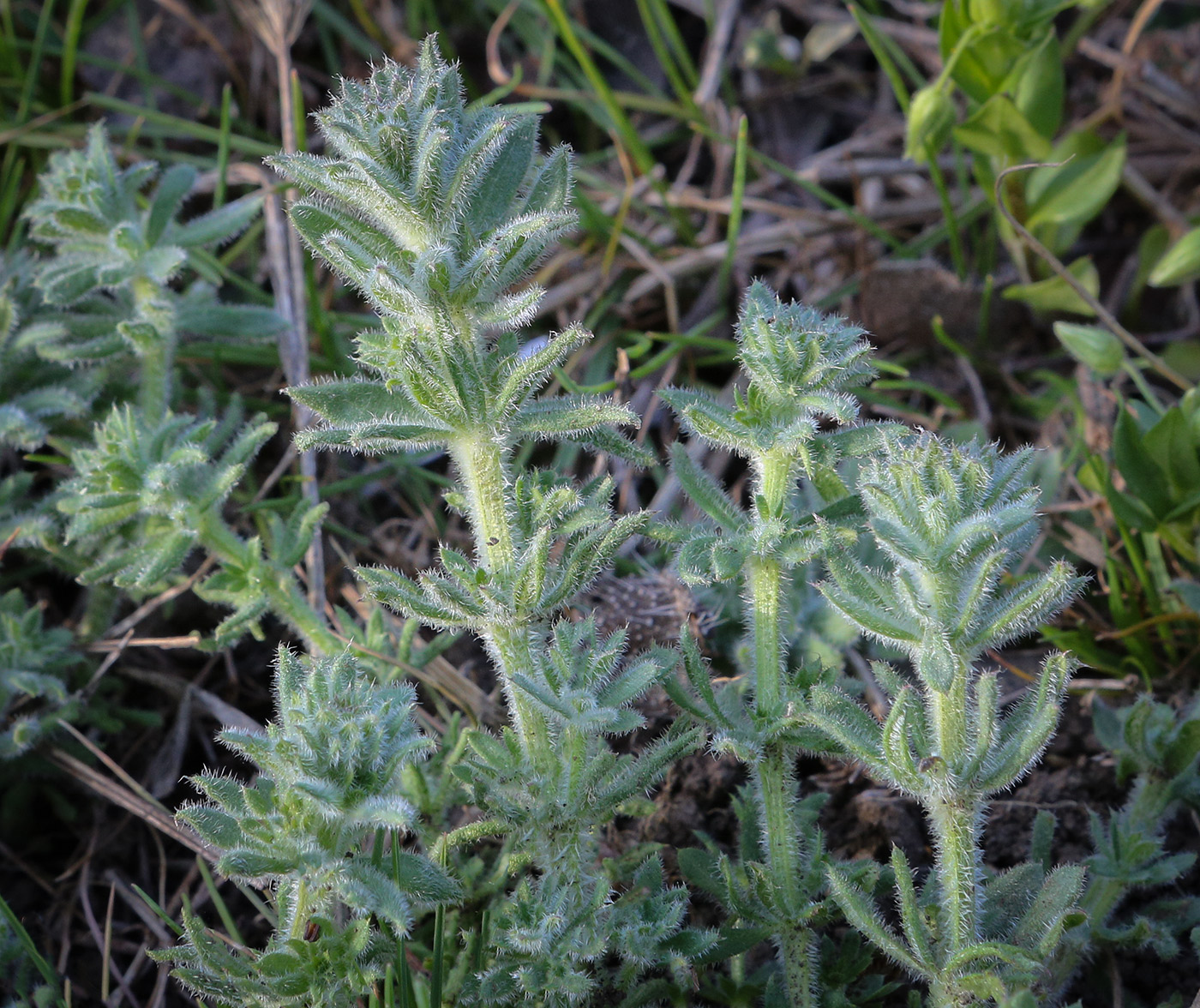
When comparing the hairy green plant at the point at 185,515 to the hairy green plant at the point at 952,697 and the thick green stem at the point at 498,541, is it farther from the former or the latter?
the hairy green plant at the point at 952,697

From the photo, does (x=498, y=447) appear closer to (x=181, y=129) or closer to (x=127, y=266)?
(x=127, y=266)

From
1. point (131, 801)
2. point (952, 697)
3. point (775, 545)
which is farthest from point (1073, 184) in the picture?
point (131, 801)

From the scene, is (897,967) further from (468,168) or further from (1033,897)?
(468,168)

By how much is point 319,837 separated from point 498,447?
1037mm

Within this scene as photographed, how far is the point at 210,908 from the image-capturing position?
12.1 feet

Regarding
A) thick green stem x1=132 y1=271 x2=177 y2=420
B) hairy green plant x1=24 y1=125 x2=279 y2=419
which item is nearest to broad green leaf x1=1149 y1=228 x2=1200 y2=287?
hairy green plant x1=24 y1=125 x2=279 y2=419

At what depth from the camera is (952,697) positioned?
2.51m

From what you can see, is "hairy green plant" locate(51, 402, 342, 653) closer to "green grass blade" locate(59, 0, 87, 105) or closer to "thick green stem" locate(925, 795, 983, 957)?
"thick green stem" locate(925, 795, 983, 957)

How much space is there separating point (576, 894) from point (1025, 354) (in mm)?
3520

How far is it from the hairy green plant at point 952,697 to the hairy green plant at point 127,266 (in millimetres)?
2543

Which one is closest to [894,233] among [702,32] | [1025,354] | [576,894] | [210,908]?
[1025,354]

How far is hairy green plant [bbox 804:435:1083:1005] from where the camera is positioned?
2.45 meters

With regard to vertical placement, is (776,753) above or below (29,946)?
above

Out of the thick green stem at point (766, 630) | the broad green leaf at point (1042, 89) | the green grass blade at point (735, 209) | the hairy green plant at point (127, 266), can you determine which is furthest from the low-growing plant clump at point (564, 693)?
the broad green leaf at point (1042, 89)
